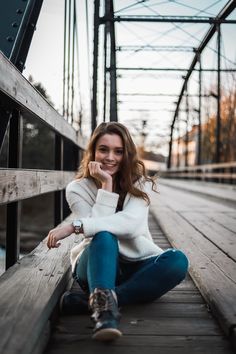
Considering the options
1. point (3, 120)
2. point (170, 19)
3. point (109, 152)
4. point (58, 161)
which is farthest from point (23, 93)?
point (170, 19)

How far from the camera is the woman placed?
170 cm

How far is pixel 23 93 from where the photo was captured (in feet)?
6.47

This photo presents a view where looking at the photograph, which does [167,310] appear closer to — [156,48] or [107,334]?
[107,334]

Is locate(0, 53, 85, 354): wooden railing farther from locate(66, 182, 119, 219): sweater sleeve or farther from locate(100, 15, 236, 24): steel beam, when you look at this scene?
locate(100, 15, 236, 24): steel beam

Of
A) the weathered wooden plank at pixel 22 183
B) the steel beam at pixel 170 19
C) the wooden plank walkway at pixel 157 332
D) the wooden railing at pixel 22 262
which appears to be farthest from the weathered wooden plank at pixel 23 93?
the steel beam at pixel 170 19

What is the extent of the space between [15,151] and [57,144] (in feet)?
5.18

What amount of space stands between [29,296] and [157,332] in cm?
44

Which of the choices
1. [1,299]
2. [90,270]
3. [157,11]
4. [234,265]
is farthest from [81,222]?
[157,11]

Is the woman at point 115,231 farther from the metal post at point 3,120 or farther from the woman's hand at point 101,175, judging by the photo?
the metal post at point 3,120

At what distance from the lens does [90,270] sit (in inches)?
64.4

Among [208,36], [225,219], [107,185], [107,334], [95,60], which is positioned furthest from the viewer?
[208,36]

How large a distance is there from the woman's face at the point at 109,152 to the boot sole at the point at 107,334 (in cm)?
77

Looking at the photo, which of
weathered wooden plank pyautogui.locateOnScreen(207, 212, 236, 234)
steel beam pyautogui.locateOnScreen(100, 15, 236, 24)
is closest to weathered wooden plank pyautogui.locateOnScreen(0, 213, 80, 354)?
weathered wooden plank pyautogui.locateOnScreen(207, 212, 236, 234)

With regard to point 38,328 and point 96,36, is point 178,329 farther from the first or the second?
point 96,36
